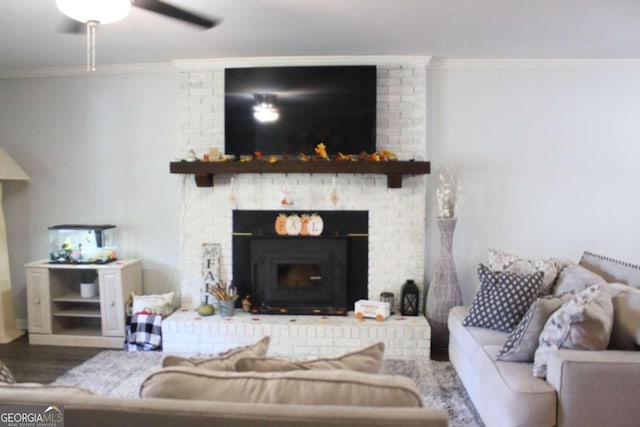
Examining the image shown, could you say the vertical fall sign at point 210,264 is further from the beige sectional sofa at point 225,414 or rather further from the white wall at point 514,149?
the beige sectional sofa at point 225,414

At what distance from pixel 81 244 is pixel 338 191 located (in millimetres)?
2421

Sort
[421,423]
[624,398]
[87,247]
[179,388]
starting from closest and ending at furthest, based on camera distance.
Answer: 1. [421,423]
2. [179,388]
3. [624,398]
4. [87,247]

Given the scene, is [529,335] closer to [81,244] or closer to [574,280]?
[574,280]

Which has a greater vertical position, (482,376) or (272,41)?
(272,41)

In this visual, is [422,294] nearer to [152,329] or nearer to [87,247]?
[152,329]

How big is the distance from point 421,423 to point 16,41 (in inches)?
153

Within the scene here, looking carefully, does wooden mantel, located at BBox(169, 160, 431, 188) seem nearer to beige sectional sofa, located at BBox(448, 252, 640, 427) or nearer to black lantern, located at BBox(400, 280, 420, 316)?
black lantern, located at BBox(400, 280, 420, 316)

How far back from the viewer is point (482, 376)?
2.32 m

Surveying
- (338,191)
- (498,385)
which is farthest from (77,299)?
(498,385)

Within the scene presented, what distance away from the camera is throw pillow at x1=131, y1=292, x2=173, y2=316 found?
3.68m

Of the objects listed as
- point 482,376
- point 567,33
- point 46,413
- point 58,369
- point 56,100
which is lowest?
point 58,369

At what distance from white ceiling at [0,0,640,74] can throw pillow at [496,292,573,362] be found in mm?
1785

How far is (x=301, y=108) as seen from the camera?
3697mm

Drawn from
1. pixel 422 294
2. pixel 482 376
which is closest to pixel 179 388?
pixel 482 376
